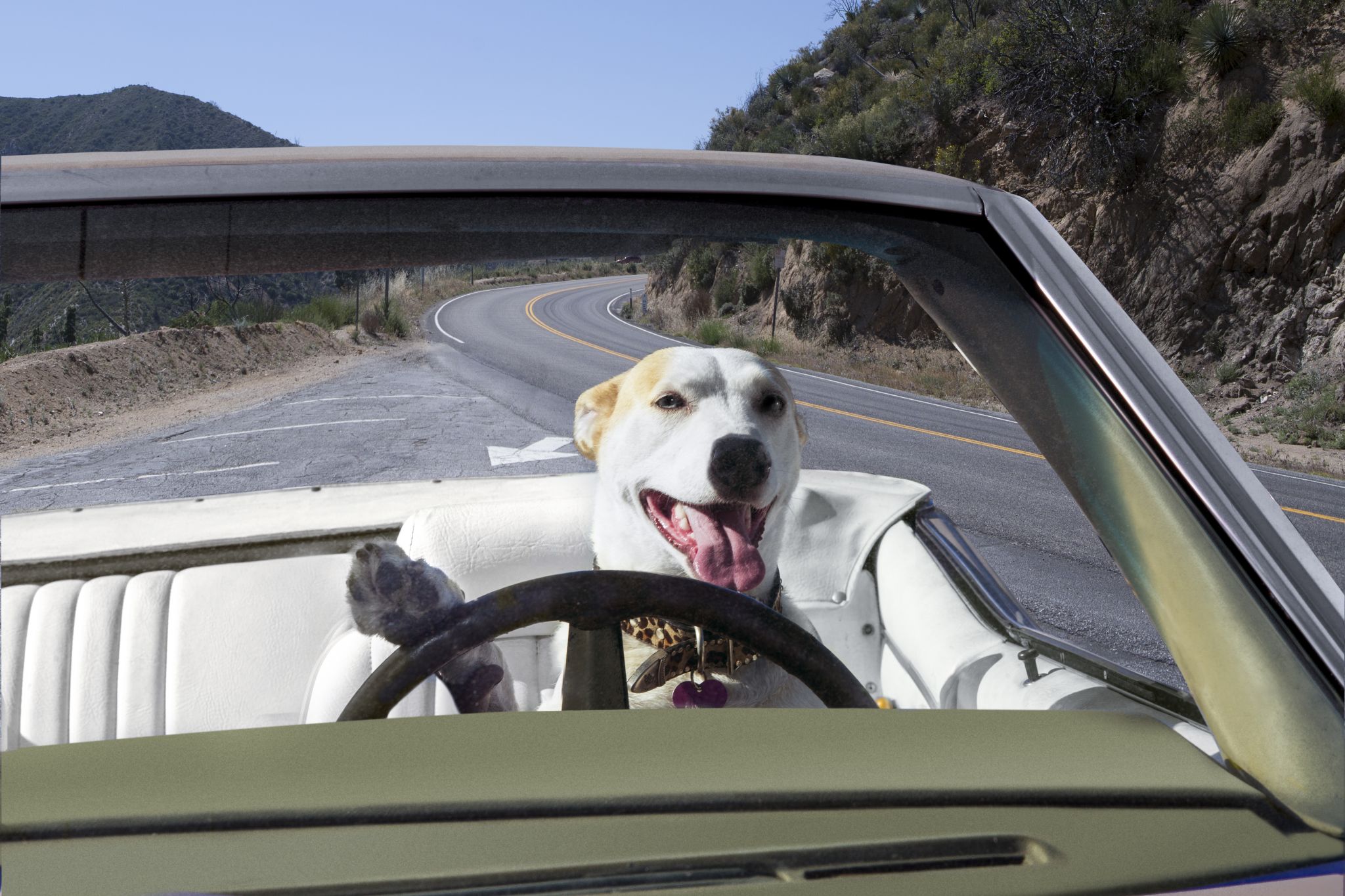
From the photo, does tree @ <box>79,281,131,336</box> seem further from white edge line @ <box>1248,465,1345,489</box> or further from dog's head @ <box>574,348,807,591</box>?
white edge line @ <box>1248,465,1345,489</box>

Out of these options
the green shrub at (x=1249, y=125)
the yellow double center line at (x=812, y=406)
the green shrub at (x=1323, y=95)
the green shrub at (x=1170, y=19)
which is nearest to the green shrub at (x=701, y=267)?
the yellow double center line at (x=812, y=406)

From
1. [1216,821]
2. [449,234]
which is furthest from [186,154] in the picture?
[1216,821]

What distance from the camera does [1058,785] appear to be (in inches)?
30.4

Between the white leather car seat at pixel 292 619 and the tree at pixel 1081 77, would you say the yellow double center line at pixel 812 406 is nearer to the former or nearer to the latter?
the white leather car seat at pixel 292 619

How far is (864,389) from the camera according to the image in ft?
4.63

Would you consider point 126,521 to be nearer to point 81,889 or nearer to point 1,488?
point 1,488

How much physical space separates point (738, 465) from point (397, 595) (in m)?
0.43

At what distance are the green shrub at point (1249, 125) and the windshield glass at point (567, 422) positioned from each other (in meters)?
19.9

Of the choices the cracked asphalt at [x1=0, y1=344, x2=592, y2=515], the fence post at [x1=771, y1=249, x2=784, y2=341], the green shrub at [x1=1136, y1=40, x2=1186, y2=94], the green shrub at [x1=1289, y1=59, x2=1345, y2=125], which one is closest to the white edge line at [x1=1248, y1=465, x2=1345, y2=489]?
the green shrub at [x1=1136, y1=40, x2=1186, y2=94]

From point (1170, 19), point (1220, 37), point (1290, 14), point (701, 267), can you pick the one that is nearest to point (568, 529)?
point (701, 267)

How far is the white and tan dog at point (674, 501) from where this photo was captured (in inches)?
42.8

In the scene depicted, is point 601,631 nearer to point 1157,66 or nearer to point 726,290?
point 726,290

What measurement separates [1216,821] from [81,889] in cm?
85

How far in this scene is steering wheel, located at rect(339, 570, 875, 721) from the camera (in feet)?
3.30
